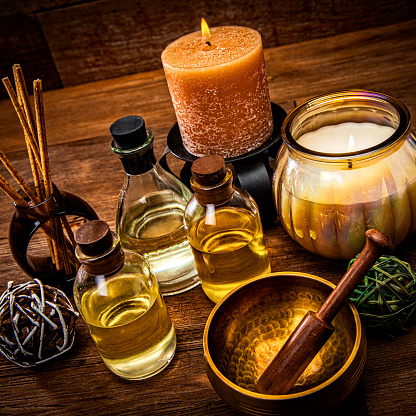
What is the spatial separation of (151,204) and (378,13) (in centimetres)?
85

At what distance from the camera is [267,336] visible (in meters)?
0.56

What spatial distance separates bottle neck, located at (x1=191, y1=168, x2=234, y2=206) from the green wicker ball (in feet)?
0.57

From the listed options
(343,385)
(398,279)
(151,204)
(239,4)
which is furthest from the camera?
(239,4)

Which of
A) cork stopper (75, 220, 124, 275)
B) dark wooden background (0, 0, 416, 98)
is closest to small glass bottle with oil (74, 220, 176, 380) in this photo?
cork stopper (75, 220, 124, 275)

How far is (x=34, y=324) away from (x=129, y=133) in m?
0.24

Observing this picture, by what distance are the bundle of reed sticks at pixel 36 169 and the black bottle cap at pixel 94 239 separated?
0.51 feet

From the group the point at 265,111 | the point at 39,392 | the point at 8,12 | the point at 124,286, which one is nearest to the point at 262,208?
the point at 265,111

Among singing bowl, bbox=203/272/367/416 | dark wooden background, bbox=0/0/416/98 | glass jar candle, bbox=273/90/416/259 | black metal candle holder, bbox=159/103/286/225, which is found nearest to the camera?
singing bowl, bbox=203/272/367/416

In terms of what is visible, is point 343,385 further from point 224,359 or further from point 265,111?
point 265,111

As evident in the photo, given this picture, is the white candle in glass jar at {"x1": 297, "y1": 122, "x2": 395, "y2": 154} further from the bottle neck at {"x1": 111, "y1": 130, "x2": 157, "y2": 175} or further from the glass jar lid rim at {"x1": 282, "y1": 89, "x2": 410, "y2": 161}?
the bottle neck at {"x1": 111, "y1": 130, "x2": 157, "y2": 175}

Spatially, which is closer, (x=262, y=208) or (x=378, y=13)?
(x=262, y=208)

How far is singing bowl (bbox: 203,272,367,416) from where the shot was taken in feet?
1.46

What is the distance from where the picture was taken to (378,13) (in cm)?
120

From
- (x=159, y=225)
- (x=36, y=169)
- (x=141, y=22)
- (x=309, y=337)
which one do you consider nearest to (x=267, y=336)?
(x=309, y=337)
